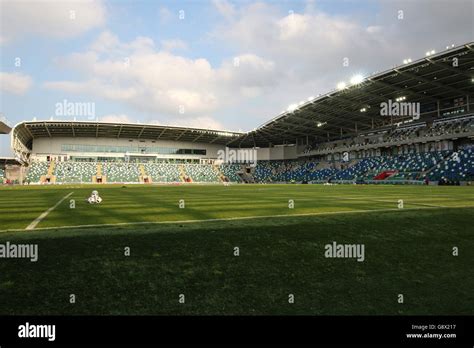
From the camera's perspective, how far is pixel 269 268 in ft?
22.5

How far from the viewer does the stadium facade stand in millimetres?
57562

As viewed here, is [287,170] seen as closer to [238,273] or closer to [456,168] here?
[456,168]

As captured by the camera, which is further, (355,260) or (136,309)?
(355,260)

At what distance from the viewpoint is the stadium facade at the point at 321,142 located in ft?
189

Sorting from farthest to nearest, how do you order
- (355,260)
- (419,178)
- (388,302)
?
(419,178) < (355,260) < (388,302)

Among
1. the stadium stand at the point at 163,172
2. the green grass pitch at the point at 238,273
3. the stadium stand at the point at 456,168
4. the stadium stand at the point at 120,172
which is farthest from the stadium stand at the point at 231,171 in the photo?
the green grass pitch at the point at 238,273

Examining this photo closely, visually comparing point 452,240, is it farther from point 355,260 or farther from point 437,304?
point 437,304

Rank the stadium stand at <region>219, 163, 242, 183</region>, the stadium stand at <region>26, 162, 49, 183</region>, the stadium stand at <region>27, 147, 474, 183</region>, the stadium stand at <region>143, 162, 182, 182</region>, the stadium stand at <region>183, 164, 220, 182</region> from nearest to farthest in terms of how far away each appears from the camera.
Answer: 1. the stadium stand at <region>27, 147, 474, 183</region>
2. the stadium stand at <region>26, 162, 49, 183</region>
3. the stadium stand at <region>143, 162, 182, 182</region>
4. the stadium stand at <region>183, 164, 220, 182</region>
5. the stadium stand at <region>219, 163, 242, 183</region>

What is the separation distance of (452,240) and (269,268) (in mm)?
6307

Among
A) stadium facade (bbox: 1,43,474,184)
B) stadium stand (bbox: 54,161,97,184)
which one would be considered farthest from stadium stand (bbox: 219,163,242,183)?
stadium stand (bbox: 54,161,97,184)

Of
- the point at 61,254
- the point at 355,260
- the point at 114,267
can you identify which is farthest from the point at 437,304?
the point at 61,254
